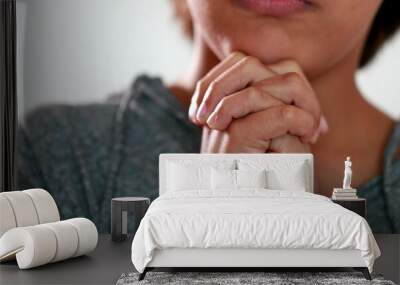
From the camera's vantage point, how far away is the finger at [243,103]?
5.49 m

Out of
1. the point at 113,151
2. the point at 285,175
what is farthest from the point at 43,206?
the point at 285,175

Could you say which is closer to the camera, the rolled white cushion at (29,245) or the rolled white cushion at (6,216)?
the rolled white cushion at (29,245)

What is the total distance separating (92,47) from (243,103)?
1439mm

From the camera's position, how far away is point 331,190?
5.75 meters

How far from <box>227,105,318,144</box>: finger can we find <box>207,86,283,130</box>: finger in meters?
0.04

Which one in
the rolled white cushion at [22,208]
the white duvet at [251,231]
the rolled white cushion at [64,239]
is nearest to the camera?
the white duvet at [251,231]

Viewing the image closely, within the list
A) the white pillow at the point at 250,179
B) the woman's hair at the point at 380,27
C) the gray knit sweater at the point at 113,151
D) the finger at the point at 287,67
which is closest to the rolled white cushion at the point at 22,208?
the gray knit sweater at the point at 113,151

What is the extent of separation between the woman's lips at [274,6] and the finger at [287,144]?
3.34ft

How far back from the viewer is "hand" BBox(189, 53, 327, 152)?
5.50m

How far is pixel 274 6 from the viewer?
18.2 ft

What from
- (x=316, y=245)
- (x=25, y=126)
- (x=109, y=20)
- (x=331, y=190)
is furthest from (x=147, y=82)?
(x=316, y=245)

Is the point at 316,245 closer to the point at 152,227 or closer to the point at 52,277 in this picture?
the point at 152,227

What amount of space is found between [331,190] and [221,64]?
4.66ft

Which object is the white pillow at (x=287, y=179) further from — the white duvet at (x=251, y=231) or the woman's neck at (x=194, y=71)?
the white duvet at (x=251, y=231)
